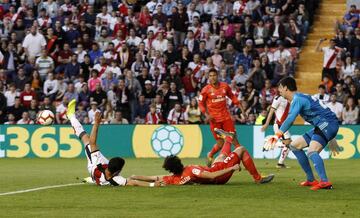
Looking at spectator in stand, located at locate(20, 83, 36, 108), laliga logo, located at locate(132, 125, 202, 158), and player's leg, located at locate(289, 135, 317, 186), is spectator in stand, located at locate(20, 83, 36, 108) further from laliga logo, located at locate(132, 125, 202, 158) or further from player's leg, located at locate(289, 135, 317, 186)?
player's leg, located at locate(289, 135, 317, 186)

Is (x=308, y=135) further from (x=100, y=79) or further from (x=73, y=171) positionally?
(x=100, y=79)

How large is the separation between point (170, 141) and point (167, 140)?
0.10 metres

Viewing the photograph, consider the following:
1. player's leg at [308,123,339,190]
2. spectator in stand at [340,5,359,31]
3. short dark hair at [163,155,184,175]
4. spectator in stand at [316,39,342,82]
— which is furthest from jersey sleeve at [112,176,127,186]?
spectator in stand at [340,5,359,31]

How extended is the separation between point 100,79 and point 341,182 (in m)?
15.0

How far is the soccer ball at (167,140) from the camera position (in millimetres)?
29766

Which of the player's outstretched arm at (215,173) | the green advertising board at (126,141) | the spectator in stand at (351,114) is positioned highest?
the player's outstretched arm at (215,173)

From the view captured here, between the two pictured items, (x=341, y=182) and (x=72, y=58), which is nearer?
(x=341, y=182)

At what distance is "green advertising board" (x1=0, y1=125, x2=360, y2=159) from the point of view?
29.7m

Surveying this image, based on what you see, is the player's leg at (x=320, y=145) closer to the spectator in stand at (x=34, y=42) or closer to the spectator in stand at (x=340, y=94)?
the spectator in stand at (x=340, y=94)

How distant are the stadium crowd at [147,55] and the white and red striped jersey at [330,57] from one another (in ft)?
1.49

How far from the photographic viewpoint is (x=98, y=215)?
13.7 meters

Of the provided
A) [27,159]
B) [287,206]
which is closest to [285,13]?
[27,159]

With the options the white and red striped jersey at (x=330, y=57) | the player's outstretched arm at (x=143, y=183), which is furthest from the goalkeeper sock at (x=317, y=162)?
the white and red striped jersey at (x=330, y=57)

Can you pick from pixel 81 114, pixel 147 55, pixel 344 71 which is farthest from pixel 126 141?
pixel 344 71
